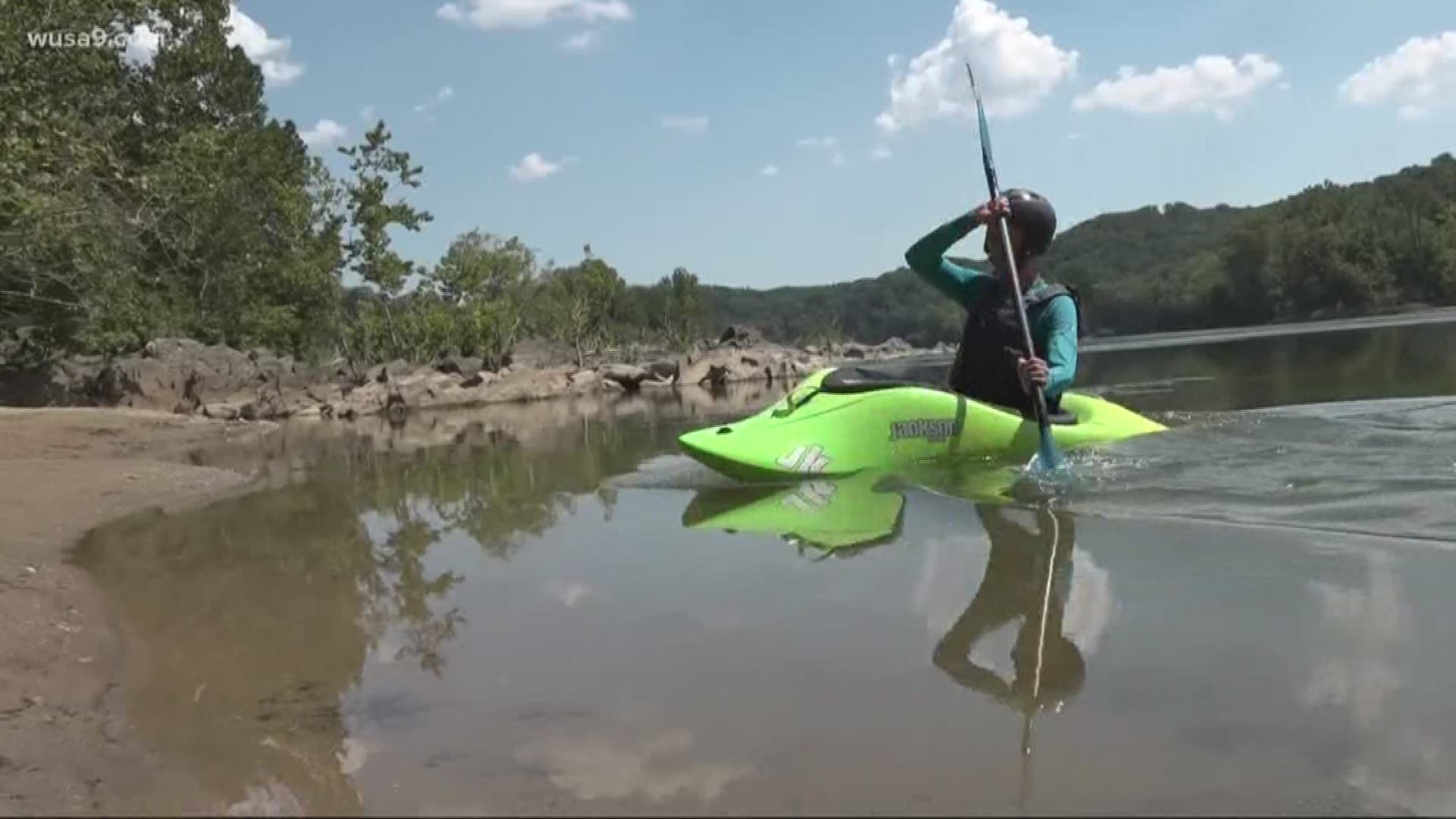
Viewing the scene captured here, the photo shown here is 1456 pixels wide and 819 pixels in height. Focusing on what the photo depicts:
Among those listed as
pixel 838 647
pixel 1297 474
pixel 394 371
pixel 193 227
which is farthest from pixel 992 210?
pixel 394 371

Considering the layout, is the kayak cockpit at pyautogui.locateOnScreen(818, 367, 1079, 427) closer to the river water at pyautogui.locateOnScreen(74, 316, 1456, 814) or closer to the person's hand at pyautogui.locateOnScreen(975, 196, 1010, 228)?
the river water at pyautogui.locateOnScreen(74, 316, 1456, 814)

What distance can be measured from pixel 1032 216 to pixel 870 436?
2116 mm

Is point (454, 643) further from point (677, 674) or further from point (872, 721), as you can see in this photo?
point (872, 721)

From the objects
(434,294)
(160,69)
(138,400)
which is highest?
(160,69)

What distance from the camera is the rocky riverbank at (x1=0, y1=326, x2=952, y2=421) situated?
2798cm

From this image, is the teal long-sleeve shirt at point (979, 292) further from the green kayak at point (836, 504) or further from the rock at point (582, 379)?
the rock at point (582, 379)

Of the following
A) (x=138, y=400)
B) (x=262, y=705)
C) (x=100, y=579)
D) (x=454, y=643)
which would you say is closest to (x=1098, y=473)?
(x=454, y=643)

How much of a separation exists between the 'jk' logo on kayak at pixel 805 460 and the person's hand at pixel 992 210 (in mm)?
2170

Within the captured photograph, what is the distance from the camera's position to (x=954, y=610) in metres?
3.59

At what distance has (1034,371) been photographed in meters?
6.80

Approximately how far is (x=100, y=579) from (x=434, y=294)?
1703 inches

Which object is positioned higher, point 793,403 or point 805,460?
point 793,403

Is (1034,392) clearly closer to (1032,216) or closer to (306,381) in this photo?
(1032,216)

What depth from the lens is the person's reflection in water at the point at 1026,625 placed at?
107 inches
